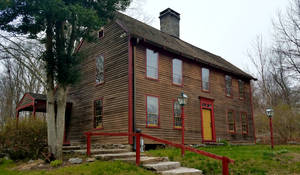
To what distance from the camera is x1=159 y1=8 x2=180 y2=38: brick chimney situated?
20.3 meters

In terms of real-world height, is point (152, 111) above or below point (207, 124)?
above

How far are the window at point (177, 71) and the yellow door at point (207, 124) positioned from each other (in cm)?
273

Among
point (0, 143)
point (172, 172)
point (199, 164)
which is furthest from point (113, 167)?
point (0, 143)

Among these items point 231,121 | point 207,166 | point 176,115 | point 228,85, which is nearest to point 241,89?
point 228,85

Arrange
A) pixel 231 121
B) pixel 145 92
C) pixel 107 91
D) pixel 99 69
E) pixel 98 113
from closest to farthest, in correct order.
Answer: pixel 145 92 < pixel 107 91 < pixel 98 113 < pixel 99 69 < pixel 231 121

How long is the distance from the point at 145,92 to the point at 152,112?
1058mm

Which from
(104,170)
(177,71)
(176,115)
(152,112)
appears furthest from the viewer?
(177,71)

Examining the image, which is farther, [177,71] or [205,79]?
[205,79]

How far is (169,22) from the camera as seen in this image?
20.4 meters

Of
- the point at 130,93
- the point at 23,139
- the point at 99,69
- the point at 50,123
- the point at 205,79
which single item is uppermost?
the point at 99,69

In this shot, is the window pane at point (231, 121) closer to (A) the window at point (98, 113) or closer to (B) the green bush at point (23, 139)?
(A) the window at point (98, 113)

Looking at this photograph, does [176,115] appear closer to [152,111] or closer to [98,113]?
[152,111]

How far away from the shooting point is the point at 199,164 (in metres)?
8.62

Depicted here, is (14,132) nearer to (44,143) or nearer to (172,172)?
(44,143)
